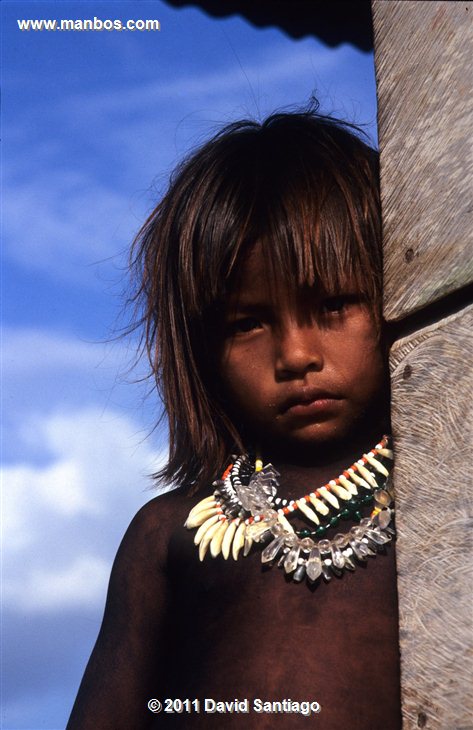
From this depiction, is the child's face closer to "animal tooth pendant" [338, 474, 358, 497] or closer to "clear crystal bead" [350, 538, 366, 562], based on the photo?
"animal tooth pendant" [338, 474, 358, 497]

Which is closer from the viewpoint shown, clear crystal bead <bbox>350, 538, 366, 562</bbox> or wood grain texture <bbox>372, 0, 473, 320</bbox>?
wood grain texture <bbox>372, 0, 473, 320</bbox>

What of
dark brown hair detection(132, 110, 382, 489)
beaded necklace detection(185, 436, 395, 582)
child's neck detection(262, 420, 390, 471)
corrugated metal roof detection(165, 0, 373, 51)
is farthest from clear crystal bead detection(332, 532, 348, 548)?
corrugated metal roof detection(165, 0, 373, 51)

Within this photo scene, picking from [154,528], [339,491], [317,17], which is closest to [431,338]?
[339,491]

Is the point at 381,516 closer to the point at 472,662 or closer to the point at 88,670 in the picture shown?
the point at 472,662

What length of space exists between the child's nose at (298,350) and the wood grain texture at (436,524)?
181mm

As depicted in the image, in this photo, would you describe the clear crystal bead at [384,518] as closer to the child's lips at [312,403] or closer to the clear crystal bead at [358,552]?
the clear crystal bead at [358,552]

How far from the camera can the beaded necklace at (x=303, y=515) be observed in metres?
1.19

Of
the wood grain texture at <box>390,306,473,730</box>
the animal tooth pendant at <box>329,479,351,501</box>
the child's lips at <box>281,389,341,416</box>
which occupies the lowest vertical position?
the wood grain texture at <box>390,306,473,730</box>

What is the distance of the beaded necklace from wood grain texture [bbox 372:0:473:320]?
9.8 inches

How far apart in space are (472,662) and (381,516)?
11.5 inches

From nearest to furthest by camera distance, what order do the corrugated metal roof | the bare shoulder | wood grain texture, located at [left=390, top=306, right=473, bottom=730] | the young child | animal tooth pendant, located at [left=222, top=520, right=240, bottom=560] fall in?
wood grain texture, located at [left=390, top=306, right=473, bottom=730]
the young child
animal tooth pendant, located at [left=222, top=520, right=240, bottom=560]
the bare shoulder
the corrugated metal roof

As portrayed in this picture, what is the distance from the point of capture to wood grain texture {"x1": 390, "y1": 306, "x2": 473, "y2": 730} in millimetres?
942

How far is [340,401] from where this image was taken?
1.25 m

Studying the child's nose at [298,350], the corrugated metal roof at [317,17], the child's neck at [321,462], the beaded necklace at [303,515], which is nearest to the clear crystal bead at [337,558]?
the beaded necklace at [303,515]
